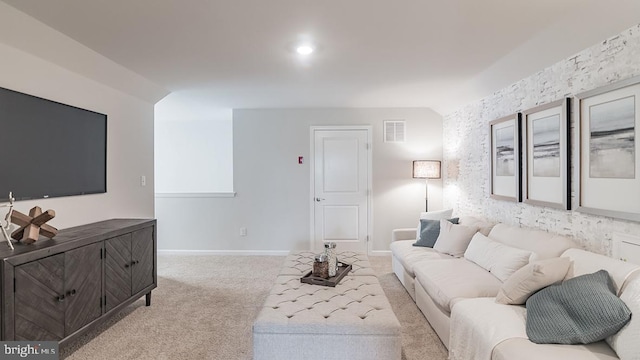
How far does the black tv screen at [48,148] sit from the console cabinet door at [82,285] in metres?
0.58

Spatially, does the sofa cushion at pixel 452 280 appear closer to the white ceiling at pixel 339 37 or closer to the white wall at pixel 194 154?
the white ceiling at pixel 339 37

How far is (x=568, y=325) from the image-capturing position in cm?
165

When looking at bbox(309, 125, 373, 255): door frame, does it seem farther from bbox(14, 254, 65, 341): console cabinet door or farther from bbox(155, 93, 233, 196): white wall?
bbox(14, 254, 65, 341): console cabinet door

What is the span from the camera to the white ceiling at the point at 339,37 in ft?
6.80

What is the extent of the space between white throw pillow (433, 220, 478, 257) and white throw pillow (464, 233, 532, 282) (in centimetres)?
15

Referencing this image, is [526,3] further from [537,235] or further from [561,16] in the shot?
[537,235]

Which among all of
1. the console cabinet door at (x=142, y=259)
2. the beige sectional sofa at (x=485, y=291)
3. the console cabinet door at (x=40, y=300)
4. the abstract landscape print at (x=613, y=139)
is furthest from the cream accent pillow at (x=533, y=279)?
the console cabinet door at (x=142, y=259)

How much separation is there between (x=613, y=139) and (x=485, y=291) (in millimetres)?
1323

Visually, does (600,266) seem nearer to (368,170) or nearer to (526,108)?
(526,108)

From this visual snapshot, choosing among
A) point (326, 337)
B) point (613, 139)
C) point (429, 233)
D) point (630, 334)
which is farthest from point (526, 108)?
point (326, 337)

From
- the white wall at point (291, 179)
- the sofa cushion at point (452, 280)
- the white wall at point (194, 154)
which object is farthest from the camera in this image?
the white wall at point (194, 154)

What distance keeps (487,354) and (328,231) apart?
3.56 meters

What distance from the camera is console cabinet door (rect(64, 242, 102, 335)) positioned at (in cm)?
227

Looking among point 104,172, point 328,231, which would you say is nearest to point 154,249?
point 104,172
